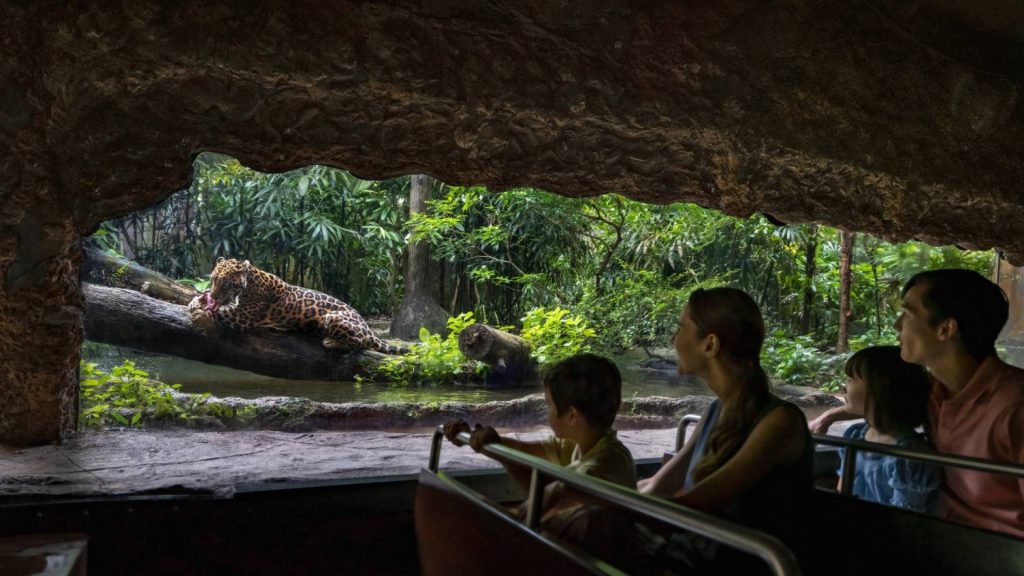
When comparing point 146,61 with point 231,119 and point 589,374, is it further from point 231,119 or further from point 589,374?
point 589,374

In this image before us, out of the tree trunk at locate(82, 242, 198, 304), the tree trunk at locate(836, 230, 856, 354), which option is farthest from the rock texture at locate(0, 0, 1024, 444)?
the tree trunk at locate(836, 230, 856, 354)

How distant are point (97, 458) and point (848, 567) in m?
2.51

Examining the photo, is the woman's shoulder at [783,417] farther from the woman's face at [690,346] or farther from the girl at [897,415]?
the girl at [897,415]

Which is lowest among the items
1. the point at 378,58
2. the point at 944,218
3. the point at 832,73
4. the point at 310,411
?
the point at 310,411

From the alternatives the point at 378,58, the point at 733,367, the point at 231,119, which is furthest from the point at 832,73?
the point at 231,119

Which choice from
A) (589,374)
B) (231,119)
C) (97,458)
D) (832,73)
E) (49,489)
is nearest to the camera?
(589,374)

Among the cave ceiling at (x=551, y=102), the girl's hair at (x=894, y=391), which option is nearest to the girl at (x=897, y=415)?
the girl's hair at (x=894, y=391)

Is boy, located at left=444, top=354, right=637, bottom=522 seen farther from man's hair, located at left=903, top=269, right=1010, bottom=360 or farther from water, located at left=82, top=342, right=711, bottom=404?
water, located at left=82, top=342, right=711, bottom=404

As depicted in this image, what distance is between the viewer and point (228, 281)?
21.3ft

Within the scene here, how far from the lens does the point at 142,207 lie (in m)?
2.49

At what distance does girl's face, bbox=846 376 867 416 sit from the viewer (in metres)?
2.10

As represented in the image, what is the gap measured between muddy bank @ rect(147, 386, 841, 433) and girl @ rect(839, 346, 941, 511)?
10.6 feet

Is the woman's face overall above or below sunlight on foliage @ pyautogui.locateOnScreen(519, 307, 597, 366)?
above

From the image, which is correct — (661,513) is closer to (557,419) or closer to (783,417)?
(783,417)
